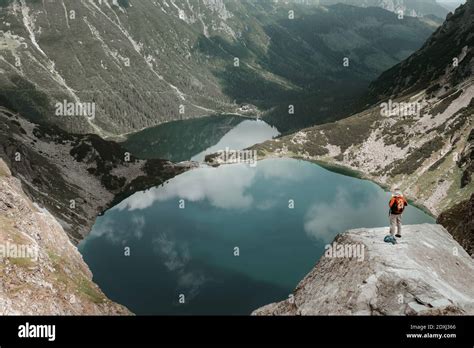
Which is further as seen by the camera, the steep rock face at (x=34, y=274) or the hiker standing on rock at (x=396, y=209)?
the steep rock face at (x=34, y=274)

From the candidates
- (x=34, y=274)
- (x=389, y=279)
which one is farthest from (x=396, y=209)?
(x=34, y=274)

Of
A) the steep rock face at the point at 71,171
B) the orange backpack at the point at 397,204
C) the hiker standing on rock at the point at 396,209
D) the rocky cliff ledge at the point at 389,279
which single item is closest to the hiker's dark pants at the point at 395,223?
the hiker standing on rock at the point at 396,209

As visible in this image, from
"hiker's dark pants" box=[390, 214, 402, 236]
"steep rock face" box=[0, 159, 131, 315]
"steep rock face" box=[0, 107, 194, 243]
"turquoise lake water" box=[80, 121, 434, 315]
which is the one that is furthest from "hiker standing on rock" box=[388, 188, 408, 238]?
"steep rock face" box=[0, 107, 194, 243]

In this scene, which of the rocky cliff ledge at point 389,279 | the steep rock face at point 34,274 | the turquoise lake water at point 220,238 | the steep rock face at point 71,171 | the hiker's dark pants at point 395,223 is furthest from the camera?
the steep rock face at point 71,171

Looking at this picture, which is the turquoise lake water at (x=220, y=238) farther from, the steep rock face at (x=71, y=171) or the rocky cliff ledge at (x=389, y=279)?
the rocky cliff ledge at (x=389, y=279)
